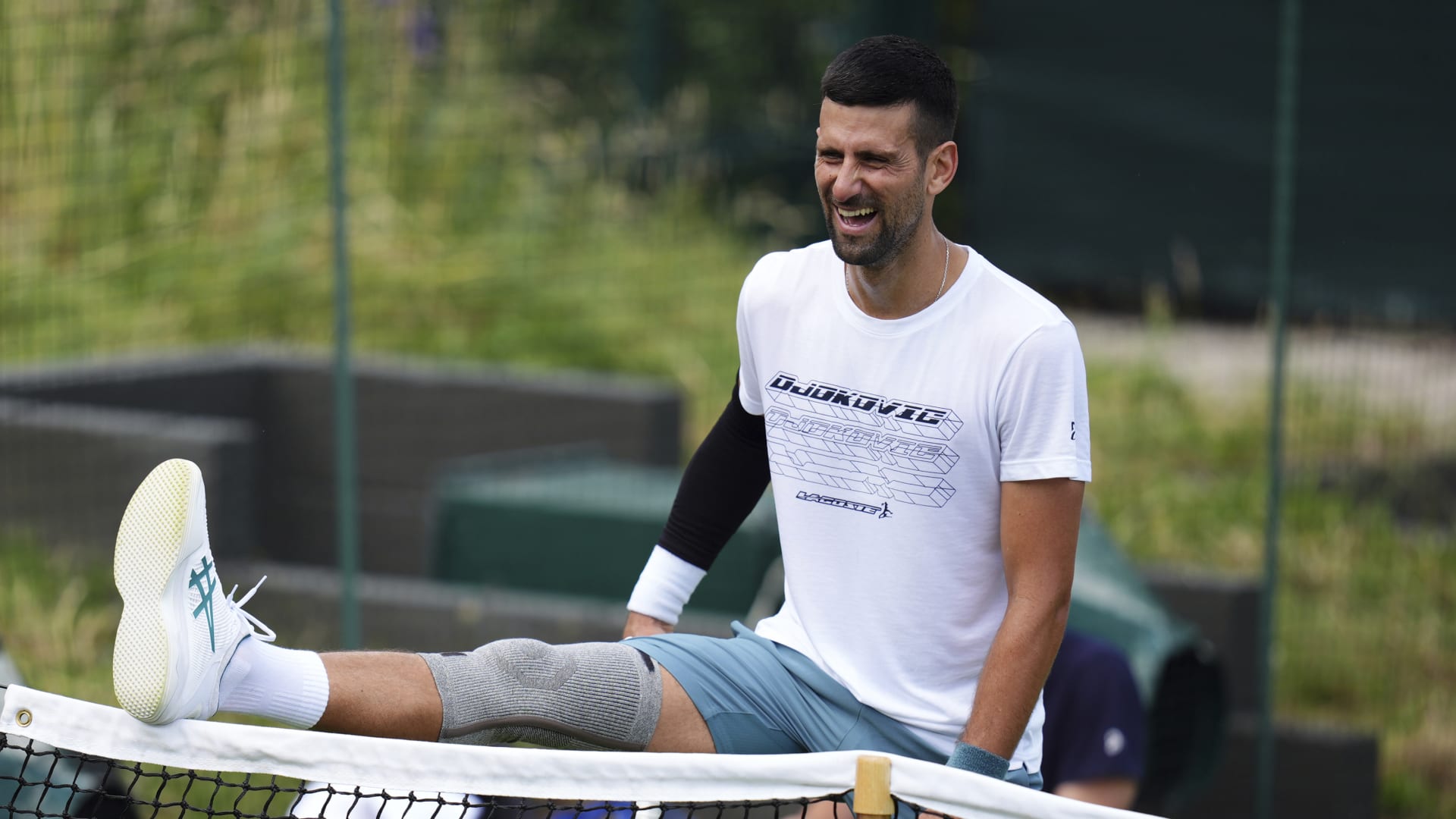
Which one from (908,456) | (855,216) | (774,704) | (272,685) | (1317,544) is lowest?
(1317,544)

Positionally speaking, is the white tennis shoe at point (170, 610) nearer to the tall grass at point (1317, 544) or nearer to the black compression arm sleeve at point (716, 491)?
the black compression arm sleeve at point (716, 491)

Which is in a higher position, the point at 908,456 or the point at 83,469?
the point at 908,456

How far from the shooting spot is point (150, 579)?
2787 millimetres

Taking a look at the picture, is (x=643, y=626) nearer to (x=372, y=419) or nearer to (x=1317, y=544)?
(x=372, y=419)

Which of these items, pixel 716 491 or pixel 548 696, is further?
pixel 716 491

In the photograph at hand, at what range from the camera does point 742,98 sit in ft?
34.0

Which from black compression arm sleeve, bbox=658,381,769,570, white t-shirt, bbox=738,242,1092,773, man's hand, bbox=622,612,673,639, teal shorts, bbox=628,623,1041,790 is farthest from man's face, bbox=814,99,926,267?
man's hand, bbox=622,612,673,639

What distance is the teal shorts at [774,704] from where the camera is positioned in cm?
328

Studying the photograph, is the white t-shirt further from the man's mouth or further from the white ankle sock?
the white ankle sock

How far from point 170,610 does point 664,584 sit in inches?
44.5

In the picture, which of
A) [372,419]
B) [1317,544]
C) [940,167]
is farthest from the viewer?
[372,419]

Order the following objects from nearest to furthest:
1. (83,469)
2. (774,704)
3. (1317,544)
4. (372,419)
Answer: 1. (774,704)
2. (83,469)
3. (1317,544)
4. (372,419)

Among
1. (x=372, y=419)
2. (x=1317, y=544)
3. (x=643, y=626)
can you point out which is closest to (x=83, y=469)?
(x=372, y=419)

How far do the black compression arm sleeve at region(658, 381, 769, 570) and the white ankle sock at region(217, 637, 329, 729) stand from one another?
0.91m
